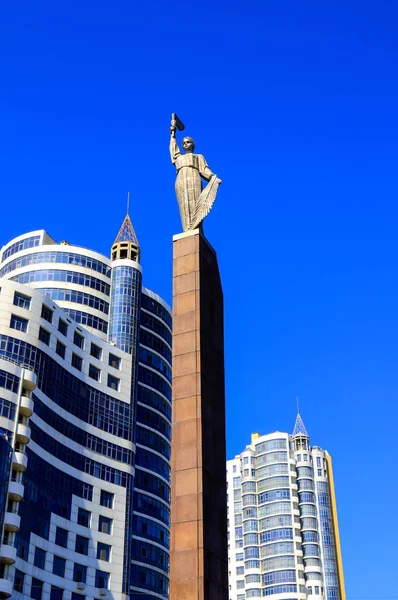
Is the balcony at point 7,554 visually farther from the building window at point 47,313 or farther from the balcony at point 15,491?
the building window at point 47,313

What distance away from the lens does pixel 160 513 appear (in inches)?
3447

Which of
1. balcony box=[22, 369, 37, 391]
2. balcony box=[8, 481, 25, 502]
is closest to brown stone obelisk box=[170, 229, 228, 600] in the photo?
balcony box=[8, 481, 25, 502]

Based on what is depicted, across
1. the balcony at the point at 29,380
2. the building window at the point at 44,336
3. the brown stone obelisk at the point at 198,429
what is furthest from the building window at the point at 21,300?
the brown stone obelisk at the point at 198,429

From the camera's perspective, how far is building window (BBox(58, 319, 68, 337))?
7869cm

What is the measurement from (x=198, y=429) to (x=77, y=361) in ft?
182

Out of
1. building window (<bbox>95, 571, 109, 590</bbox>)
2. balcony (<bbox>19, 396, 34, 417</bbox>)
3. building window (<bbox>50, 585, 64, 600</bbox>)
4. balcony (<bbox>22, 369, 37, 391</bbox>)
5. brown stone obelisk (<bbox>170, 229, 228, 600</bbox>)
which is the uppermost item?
balcony (<bbox>22, 369, 37, 391</bbox>)

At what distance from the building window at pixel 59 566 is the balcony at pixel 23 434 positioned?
12.0m

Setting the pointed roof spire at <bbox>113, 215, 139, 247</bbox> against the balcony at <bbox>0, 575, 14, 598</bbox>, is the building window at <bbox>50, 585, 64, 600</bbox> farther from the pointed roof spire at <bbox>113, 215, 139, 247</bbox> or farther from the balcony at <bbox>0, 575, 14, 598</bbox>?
the pointed roof spire at <bbox>113, 215, 139, 247</bbox>

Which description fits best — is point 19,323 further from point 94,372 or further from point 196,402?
point 196,402

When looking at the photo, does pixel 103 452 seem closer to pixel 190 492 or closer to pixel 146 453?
pixel 146 453

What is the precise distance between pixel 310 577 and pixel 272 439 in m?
23.3

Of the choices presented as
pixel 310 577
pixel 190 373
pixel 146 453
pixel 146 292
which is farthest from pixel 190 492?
pixel 310 577

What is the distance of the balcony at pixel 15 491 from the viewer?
6469 cm

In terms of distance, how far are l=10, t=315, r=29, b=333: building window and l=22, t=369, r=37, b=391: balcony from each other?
5.27 m
